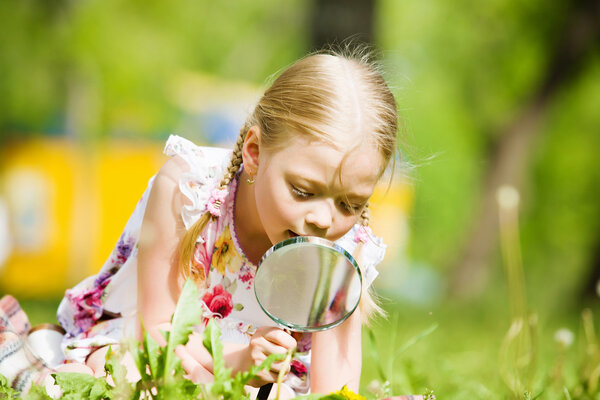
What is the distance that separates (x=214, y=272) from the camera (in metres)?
2.52

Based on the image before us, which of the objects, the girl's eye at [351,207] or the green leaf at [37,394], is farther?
the girl's eye at [351,207]

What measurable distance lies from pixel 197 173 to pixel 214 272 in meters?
0.33

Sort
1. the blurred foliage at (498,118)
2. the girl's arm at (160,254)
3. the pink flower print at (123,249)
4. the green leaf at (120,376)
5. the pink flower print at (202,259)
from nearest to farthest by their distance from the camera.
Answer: the green leaf at (120,376) → the girl's arm at (160,254) → the pink flower print at (202,259) → the pink flower print at (123,249) → the blurred foliage at (498,118)

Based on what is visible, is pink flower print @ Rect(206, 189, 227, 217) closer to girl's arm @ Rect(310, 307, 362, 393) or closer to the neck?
the neck

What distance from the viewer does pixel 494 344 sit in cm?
504

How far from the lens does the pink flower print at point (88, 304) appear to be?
106 inches

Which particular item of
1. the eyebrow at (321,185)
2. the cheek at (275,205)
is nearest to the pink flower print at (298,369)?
the cheek at (275,205)

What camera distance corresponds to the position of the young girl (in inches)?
81.2

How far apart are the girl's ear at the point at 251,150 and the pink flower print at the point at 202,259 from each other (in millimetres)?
339

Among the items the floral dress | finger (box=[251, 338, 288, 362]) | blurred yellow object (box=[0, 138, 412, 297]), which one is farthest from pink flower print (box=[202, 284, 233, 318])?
blurred yellow object (box=[0, 138, 412, 297])

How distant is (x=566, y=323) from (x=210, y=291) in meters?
5.11

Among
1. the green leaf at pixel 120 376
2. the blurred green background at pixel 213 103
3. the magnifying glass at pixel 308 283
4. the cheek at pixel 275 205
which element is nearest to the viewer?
the green leaf at pixel 120 376

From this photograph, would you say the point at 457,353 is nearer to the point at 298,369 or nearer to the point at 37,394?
the point at 298,369

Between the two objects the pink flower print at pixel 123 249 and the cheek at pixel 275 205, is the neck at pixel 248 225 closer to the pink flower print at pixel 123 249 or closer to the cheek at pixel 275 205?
the cheek at pixel 275 205
